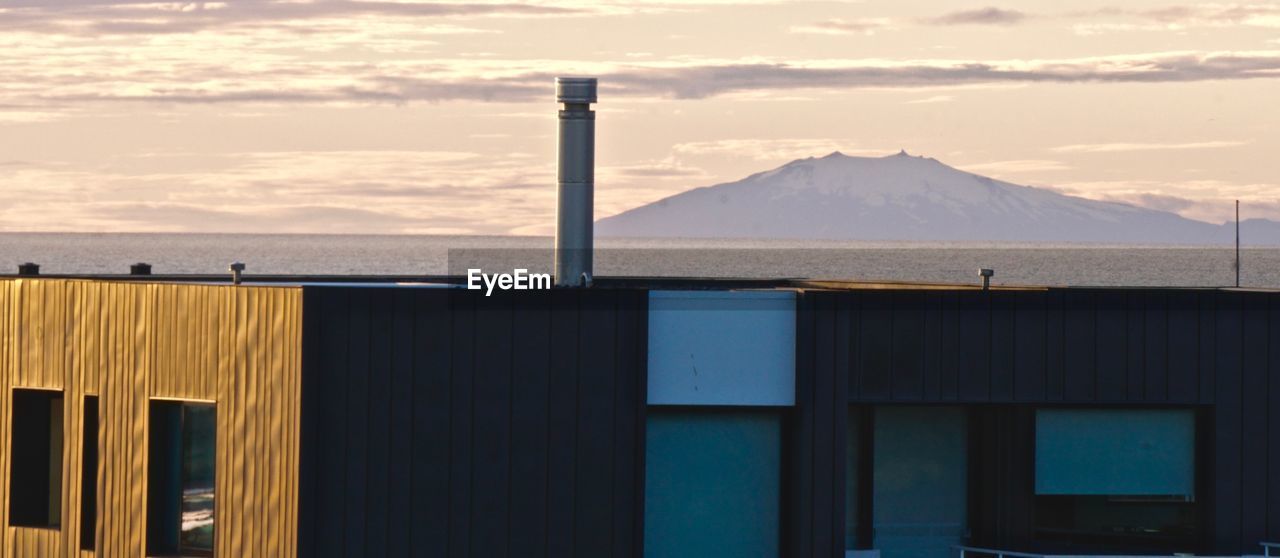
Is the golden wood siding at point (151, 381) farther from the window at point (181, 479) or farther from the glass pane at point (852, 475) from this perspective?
the glass pane at point (852, 475)

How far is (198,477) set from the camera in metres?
17.4

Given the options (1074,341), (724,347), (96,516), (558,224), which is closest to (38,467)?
(96,516)

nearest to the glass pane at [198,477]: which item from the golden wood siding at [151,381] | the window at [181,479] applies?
the window at [181,479]

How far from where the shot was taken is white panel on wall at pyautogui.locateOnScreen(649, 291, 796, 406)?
17.3 metres

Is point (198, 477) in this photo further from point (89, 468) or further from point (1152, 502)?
point (1152, 502)

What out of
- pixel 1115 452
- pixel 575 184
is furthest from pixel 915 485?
pixel 575 184

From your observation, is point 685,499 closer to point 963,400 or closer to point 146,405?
point 963,400

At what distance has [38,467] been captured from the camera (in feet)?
61.7

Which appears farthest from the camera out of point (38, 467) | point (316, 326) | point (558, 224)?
point (558, 224)

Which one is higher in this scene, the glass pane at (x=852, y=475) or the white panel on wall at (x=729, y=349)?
the white panel on wall at (x=729, y=349)

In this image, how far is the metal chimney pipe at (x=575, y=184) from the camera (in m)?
20.2

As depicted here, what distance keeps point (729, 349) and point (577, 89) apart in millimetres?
4319

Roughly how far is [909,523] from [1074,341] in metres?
2.79

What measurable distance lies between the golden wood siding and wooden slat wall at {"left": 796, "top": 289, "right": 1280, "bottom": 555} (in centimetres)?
519
